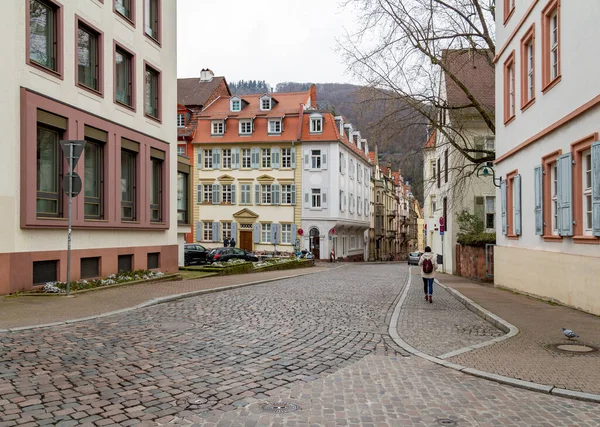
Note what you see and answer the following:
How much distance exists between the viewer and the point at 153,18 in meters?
22.6

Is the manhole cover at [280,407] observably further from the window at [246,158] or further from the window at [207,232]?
the window at [207,232]

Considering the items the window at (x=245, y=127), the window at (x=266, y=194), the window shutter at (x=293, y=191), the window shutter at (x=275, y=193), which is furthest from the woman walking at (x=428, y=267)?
the window at (x=245, y=127)

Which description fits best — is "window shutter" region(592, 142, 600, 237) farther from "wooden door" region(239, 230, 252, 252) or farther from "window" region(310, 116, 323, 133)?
"wooden door" region(239, 230, 252, 252)

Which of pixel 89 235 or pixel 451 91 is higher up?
pixel 451 91

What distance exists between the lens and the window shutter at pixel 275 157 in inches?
2163

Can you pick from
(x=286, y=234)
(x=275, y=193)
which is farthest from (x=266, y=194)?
(x=286, y=234)

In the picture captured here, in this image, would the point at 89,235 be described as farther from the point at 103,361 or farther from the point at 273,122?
the point at 273,122

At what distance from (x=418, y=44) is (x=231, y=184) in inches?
1413

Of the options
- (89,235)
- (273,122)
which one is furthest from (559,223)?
(273,122)

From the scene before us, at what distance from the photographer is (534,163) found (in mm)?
16281

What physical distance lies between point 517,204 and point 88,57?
46.9 feet

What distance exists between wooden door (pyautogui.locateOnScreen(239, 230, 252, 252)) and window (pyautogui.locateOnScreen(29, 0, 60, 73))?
3967 cm

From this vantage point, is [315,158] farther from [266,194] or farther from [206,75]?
[206,75]

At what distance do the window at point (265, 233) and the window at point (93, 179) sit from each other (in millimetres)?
36193
